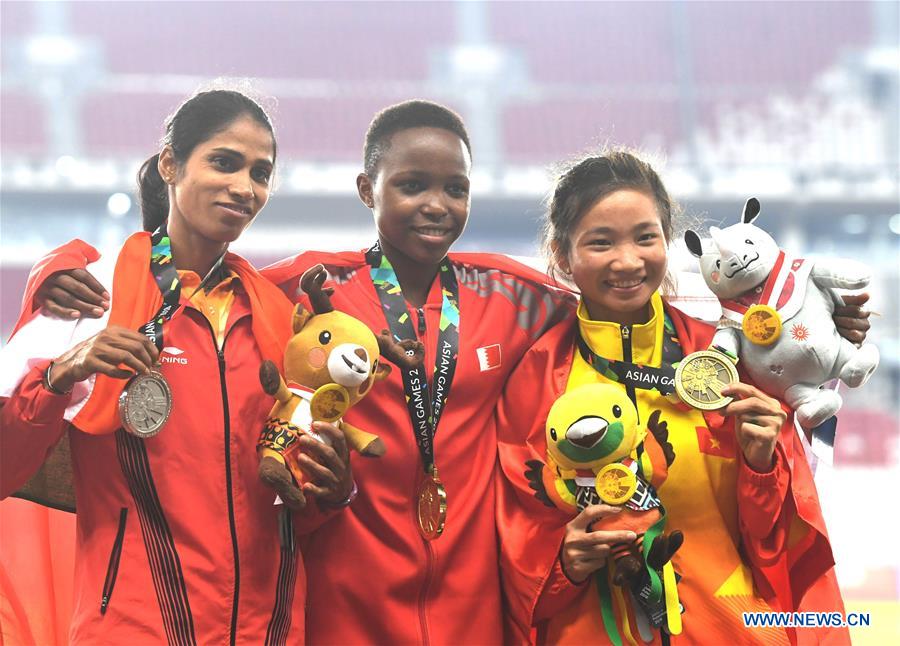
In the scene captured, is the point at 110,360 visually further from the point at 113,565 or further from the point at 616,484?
the point at 616,484

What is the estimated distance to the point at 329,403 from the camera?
5.39 feet

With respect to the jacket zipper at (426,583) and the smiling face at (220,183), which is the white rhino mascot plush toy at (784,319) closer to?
the jacket zipper at (426,583)

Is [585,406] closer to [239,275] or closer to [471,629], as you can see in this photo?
[471,629]

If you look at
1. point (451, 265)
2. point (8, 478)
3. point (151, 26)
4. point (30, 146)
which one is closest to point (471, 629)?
point (451, 265)

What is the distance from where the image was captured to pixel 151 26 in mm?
11977

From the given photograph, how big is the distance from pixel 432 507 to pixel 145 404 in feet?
1.76

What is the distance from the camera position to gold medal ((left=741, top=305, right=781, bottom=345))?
1.72 meters

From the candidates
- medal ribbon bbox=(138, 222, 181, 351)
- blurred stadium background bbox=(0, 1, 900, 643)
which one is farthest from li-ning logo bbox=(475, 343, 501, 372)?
blurred stadium background bbox=(0, 1, 900, 643)

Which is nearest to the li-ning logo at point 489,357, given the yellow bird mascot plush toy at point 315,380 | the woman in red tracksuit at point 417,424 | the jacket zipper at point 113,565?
the woman in red tracksuit at point 417,424

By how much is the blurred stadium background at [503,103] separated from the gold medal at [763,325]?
22.4ft

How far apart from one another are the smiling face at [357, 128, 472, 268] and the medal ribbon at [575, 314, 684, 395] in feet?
1.19

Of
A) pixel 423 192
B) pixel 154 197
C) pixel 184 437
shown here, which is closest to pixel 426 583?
pixel 184 437

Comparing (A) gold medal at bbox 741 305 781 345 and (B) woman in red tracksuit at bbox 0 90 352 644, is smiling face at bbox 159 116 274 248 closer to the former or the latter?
(B) woman in red tracksuit at bbox 0 90 352 644

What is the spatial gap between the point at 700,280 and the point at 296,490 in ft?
3.27
